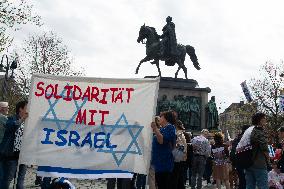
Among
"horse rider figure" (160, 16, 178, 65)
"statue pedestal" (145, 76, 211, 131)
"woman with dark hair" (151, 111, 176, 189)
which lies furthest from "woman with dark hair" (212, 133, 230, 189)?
"horse rider figure" (160, 16, 178, 65)

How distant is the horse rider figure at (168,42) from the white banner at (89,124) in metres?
21.8

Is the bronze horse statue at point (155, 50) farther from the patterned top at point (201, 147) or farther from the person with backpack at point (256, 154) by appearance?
the person with backpack at point (256, 154)

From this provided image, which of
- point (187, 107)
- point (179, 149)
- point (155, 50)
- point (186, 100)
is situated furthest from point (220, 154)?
point (155, 50)

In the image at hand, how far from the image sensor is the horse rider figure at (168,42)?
2817 cm

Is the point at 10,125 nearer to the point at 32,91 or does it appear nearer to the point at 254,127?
the point at 32,91

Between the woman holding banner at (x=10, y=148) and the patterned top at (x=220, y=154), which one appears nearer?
the woman holding banner at (x=10, y=148)

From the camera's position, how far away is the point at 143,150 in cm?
635

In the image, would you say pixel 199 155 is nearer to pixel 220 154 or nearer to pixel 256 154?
pixel 220 154

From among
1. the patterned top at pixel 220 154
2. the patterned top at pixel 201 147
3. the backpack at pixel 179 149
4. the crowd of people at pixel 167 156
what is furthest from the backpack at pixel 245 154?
the patterned top at pixel 220 154

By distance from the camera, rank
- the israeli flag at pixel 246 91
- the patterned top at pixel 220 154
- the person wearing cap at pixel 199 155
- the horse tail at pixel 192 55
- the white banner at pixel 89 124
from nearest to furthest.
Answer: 1. the white banner at pixel 89 124
2. the person wearing cap at pixel 199 155
3. the patterned top at pixel 220 154
4. the horse tail at pixel 192 55
5. the israeli flag at pixel 246 91

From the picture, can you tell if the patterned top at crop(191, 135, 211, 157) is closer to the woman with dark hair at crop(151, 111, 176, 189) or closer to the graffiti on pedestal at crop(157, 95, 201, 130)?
the woman with dark hair at crop(151, 111, 176, 189)

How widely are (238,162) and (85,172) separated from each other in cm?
305

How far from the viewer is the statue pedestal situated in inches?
1072

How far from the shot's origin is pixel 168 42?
28219mm
